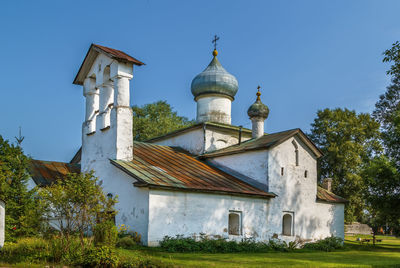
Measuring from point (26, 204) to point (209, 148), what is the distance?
10.0 metres

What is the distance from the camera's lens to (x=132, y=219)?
15461 mm

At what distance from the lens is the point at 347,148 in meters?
32.5

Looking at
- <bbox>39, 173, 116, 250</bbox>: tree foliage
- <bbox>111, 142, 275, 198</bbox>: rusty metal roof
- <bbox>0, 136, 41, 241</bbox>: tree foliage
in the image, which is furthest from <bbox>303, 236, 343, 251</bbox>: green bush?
<bbox>0, 136, 41, 241</bbox>: tree foliage

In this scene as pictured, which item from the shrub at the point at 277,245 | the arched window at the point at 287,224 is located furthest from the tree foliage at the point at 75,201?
the arched window at the point at 287,224

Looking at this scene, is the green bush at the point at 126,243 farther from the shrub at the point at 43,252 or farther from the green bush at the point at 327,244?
the green bush at the point at 327,244

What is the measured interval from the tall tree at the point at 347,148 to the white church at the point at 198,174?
1173 cm

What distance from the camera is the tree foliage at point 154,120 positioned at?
39.9 metres

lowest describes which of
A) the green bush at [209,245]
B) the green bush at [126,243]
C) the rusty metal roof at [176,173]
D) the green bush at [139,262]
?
the green bush at [209,245]

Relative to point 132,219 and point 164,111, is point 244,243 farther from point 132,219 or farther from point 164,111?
point 164,111

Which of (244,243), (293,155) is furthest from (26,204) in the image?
(293,155)

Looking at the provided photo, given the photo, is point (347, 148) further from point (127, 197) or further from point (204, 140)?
point (127, 197)

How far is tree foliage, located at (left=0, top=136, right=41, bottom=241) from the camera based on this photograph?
14.1m

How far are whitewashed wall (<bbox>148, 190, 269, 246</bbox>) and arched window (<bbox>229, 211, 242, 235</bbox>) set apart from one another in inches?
7.4

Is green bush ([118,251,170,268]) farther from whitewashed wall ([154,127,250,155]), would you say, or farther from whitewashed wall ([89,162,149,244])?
whitewashed wall ([154,127,250,155])
